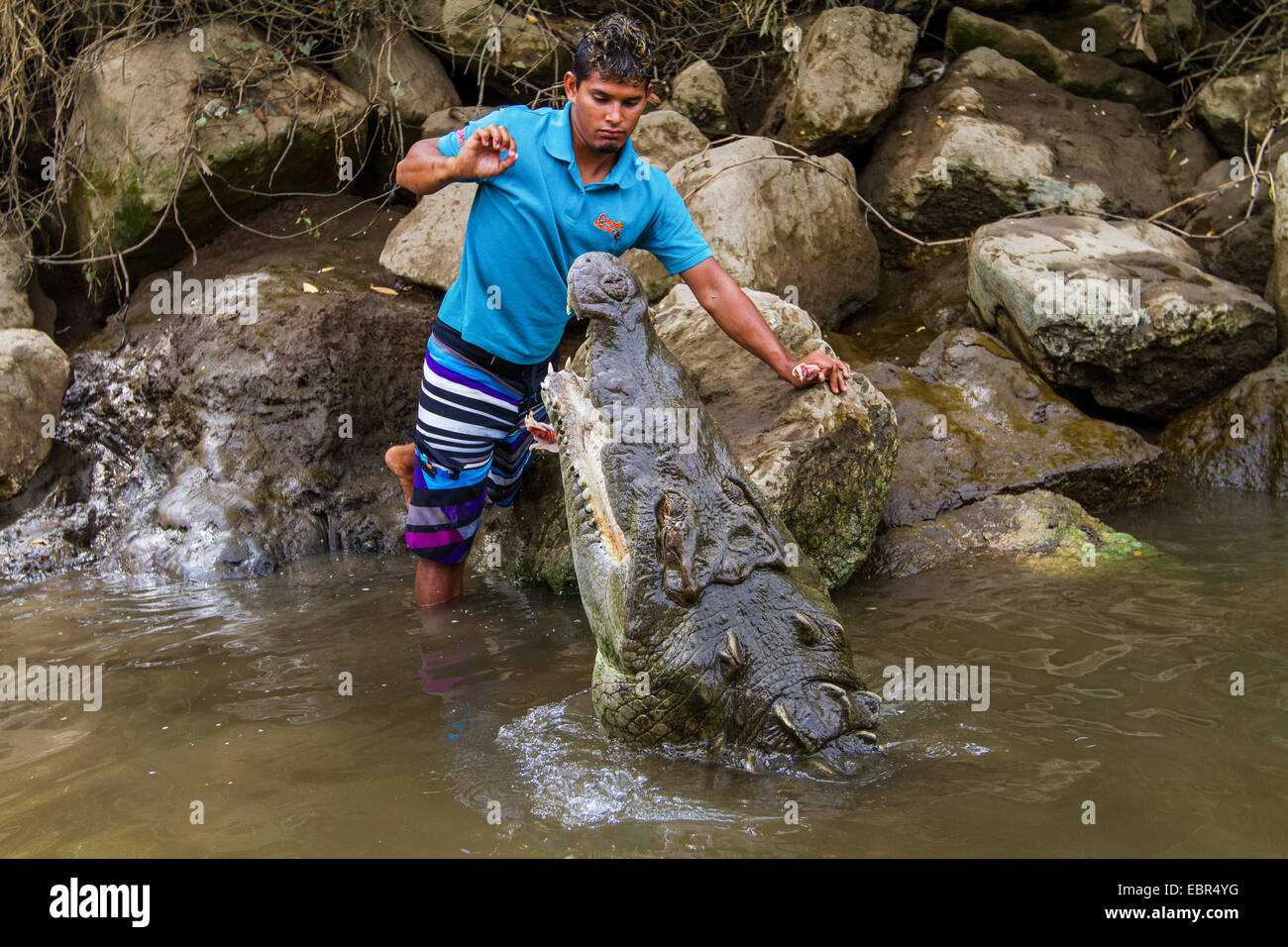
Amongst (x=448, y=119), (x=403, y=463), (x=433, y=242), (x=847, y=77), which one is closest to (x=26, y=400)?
(x=433, y=242)

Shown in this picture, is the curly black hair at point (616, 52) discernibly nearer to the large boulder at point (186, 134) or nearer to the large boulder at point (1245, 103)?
the large boulder at point (186, 134)

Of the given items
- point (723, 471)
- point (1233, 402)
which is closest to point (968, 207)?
point (1233, 402)

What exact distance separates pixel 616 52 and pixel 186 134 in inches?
155

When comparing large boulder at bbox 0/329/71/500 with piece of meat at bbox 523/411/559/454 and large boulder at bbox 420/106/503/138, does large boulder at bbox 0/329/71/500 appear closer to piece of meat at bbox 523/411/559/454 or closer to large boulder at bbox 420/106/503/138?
large boulder at bbox 420/106/503/138

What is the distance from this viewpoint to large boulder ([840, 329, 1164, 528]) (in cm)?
466

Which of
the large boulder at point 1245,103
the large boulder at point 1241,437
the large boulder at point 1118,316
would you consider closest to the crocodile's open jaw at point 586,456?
the large boulder at point 1118,316

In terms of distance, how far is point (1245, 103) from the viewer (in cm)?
642

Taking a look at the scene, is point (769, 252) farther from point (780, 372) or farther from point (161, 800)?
point (161, 800)

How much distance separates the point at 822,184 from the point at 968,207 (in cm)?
114

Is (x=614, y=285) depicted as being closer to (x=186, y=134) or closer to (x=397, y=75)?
(x=186, y=134)

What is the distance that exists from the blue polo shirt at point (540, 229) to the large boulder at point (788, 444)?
0.57 metres

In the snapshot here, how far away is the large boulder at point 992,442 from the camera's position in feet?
15.3

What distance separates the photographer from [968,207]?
6504mm

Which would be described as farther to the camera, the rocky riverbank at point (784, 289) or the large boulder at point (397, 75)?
the large boulder at point (397, 75)
